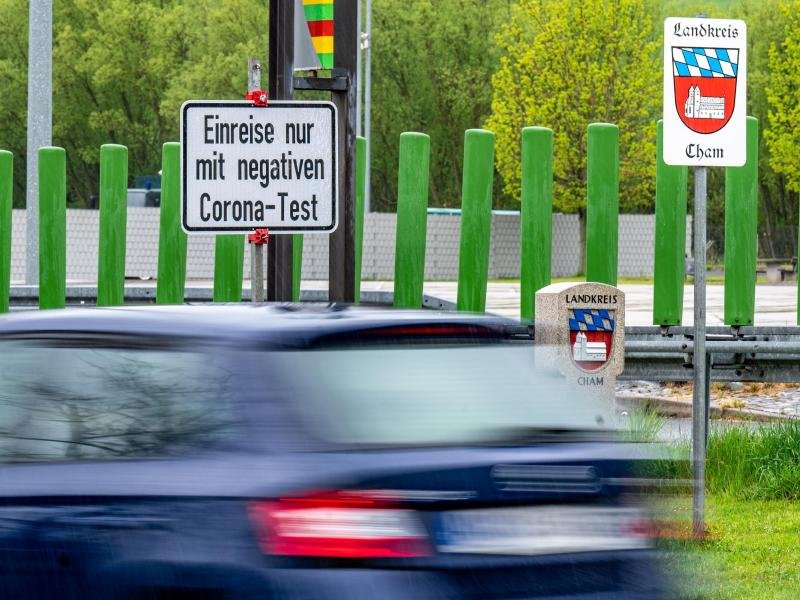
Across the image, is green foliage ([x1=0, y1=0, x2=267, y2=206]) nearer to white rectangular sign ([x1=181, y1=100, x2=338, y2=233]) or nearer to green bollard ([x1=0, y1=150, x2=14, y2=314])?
green bollard ([x1=0, y1=150, x2=14, y2=314])

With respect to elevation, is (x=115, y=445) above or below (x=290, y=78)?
below

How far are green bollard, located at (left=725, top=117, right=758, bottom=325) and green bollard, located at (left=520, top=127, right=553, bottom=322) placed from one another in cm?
134

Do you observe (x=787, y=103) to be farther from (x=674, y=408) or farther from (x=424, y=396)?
(x=424, y=396)

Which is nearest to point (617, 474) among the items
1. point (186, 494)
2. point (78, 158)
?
point (186, 494)

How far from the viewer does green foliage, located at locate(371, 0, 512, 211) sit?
213ft

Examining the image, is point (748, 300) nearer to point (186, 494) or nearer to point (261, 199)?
point (261, 199)

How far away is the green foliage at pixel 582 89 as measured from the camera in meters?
50.3

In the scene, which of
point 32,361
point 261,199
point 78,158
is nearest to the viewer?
point 32,361

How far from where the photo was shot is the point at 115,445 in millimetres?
4402

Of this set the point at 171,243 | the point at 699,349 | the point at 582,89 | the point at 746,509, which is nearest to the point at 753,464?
the point at 746,509

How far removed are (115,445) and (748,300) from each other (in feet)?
27.3

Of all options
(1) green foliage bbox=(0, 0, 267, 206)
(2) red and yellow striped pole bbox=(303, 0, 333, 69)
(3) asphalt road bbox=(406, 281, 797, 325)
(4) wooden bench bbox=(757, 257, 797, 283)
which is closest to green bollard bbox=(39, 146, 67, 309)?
(2) red and yellow striped pole bbox=(303, 0, 333, 69)

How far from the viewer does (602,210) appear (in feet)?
38.6

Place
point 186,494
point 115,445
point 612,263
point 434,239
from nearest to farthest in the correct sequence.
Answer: point 186,494, point 115,445, point 612,263, point 434,239
